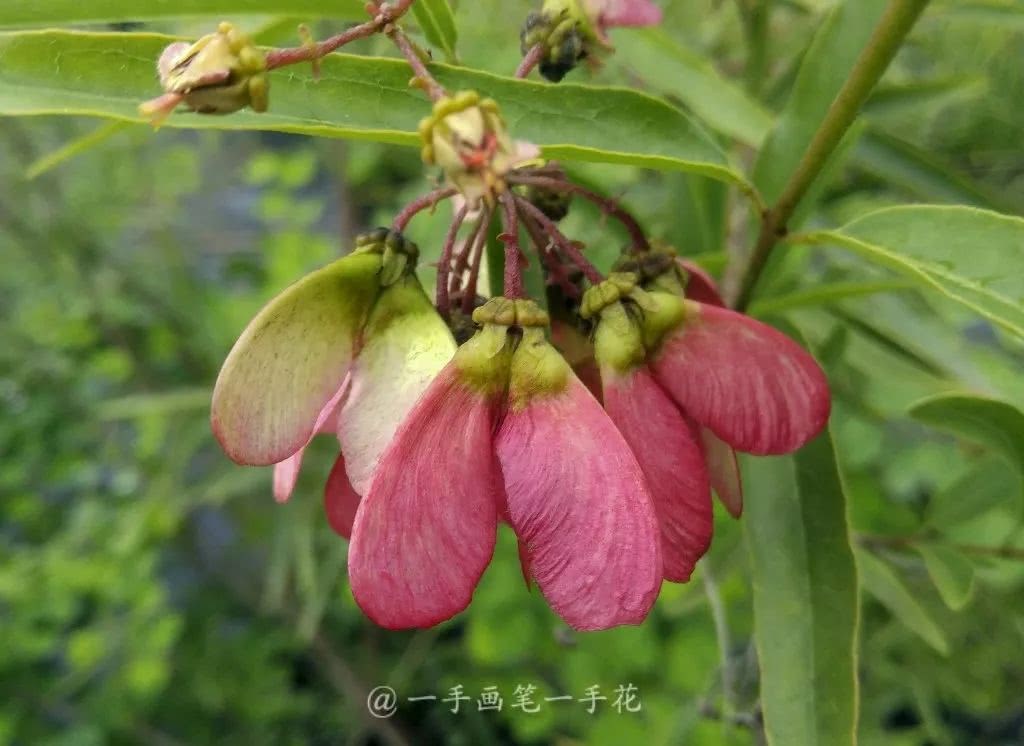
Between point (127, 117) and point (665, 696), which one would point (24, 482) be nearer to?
point (665, 696)

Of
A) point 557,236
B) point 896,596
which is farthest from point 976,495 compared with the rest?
point 557,236

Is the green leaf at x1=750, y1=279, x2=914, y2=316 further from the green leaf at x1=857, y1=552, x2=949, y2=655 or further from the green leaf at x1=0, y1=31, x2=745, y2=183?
the green leaf at x1=857, y1=552, x2=949, y2=655

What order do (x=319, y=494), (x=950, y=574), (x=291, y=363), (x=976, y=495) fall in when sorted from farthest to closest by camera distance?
(x=319, y=494)
(x=976, y=495)
(x=950, y=574)
(x=291, y=363)

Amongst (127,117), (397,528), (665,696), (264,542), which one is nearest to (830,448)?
(397,528)

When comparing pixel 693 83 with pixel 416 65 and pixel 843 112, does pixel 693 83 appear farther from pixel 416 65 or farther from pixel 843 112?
pixel 416 65

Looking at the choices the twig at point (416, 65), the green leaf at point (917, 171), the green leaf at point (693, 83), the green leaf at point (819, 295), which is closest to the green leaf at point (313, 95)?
the twig at point (416, 65)

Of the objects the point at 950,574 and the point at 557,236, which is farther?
the point at 950,574
